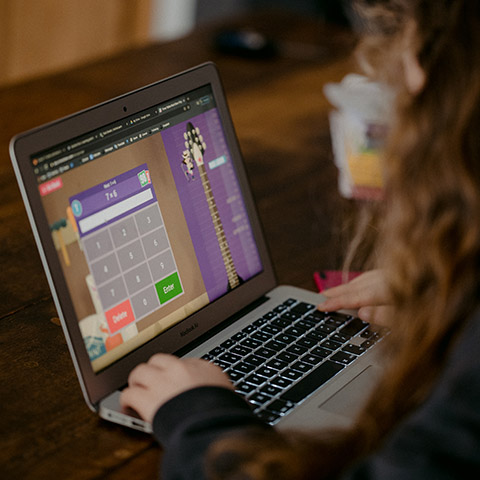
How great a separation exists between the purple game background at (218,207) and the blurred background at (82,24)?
8.29 ft

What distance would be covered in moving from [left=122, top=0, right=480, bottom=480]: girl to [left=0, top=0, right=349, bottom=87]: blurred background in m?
2.86

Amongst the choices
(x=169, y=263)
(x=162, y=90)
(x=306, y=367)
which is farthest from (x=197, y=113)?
(x=306, y=367)

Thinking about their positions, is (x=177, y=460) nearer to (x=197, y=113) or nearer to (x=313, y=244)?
(x=197, y=113)

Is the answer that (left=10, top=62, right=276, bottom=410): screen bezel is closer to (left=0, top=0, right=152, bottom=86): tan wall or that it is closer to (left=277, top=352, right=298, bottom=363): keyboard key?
(left=277, top=352, right=298, bottom=363): keyboard key

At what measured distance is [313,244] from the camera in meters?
1.34

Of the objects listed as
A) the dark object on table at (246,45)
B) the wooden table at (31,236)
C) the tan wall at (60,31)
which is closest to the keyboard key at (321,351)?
the wooden table at (31,236)

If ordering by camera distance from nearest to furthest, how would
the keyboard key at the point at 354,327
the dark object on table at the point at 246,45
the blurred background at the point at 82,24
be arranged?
the keyboard key at the point at 354,327
the dark object on table at the point at 246,45
the blurred background at the point at 82,24

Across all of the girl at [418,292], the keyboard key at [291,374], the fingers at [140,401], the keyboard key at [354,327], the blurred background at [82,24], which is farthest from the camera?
the blurred background at [82,24]

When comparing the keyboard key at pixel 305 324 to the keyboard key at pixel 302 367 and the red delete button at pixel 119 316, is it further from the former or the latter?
the red delete button at pixel 119 316

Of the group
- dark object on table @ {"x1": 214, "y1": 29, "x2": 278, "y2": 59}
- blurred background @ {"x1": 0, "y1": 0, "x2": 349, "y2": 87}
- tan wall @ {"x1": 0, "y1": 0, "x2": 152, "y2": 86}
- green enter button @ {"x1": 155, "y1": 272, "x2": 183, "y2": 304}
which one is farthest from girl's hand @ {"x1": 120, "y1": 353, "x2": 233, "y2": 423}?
tan wall @ {"x1": 0, "y1": 0, "x2": 152, "y2": 86}

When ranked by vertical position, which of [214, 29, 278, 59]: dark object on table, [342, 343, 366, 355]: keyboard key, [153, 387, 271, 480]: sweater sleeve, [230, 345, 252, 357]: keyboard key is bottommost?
[342, 343, 366, 355]: keyboard key

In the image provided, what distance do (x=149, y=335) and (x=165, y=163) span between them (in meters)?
0.22

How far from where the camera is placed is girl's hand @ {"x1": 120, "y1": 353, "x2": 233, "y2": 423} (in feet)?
2.79

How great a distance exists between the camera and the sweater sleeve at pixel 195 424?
2.48 feet
